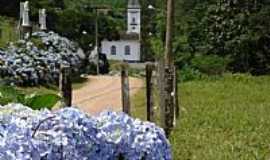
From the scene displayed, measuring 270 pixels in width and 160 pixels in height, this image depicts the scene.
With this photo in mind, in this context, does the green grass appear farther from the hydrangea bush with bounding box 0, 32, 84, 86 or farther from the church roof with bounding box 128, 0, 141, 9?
the church roof with bounding box 128, 0, 141, 9

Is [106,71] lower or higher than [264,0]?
lower

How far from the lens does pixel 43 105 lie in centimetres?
465

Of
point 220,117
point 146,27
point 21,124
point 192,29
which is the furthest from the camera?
point 146,27

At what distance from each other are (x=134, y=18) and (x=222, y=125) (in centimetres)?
6481

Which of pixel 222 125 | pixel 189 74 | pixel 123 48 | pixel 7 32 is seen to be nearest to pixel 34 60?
pixel 7 32

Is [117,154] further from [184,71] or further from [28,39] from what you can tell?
[184,71]

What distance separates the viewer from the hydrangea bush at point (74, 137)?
372cm

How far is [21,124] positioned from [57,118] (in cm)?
17

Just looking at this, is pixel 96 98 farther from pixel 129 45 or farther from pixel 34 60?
pixel 129 45

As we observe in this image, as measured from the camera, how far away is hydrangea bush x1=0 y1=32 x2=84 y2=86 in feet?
71.4

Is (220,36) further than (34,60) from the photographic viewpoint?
Yes

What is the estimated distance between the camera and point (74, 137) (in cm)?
384

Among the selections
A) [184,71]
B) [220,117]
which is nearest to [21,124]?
[220,117]

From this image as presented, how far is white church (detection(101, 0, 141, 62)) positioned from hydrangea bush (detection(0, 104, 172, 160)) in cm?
6764
